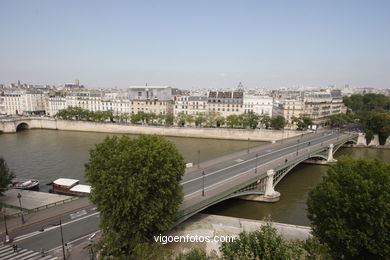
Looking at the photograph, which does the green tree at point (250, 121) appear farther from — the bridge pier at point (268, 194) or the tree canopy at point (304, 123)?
the bridge pier at point (268, 194)

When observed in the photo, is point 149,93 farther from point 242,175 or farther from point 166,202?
point 166,202

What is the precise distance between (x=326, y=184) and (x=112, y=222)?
546 inches

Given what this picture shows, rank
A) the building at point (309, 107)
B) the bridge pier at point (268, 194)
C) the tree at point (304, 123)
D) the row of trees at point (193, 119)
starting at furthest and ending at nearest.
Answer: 1. the building at point (309, 107)
2. the row of trees at point (193, 119)
3. the tree at point (304, 123)
4. the bridge pier at point (268, 194)

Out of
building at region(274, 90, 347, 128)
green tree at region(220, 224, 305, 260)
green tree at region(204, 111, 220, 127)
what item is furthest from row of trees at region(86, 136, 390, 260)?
building at region(274, 90, 347, 128)

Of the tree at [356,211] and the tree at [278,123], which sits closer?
the tree at [356,211]

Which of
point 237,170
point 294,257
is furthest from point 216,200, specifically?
point 294,257

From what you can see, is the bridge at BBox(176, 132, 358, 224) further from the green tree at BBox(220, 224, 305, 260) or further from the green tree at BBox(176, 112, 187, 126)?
the green tree at BBox(176, 112, 187, 126)

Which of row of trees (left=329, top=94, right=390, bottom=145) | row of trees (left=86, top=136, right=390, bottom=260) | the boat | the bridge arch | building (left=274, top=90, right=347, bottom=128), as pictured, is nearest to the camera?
row of trees (left=86, top=136, right=390, bottom=260)

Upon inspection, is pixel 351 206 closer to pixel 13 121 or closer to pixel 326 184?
pixel 326 184

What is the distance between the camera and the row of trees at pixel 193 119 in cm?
6706

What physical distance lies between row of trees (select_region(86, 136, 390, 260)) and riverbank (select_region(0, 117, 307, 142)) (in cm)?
4644

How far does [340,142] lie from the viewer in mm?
50219

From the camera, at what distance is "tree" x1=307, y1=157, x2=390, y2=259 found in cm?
1498

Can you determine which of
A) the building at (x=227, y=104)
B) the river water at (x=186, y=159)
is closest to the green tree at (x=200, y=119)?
the river water at (x=186, y=159)
